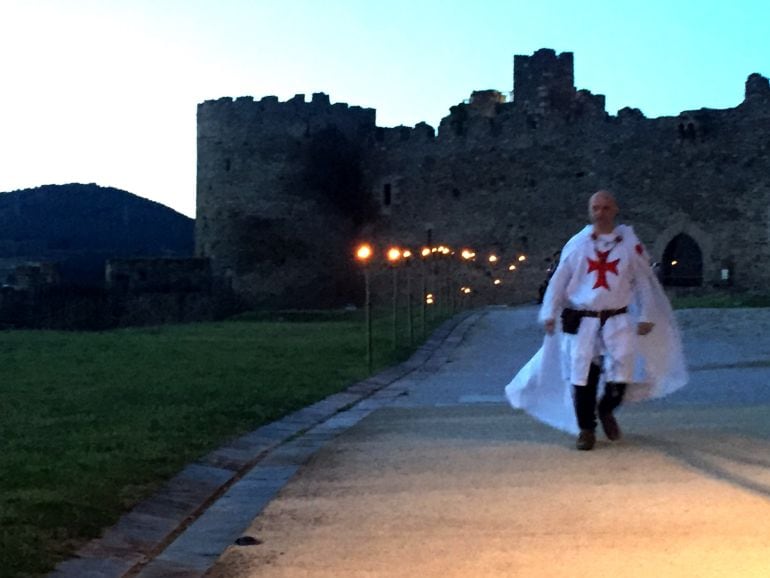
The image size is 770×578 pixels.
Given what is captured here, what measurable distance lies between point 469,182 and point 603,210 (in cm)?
2781

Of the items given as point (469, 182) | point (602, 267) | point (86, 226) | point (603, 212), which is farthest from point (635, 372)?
point (86, 226)

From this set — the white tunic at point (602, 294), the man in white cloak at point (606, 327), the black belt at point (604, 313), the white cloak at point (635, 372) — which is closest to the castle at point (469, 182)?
the white cloak at point (635, 372)

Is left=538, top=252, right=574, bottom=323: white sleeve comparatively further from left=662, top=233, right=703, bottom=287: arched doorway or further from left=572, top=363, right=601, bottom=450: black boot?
left=662, top=233, right=703, bottom=287: arched doorway

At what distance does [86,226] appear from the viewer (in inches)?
2386

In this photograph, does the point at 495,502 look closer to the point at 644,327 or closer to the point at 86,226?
the point at 644,327

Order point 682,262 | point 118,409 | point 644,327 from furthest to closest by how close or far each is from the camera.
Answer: point 682,262 < point 118,409 < point 644,327

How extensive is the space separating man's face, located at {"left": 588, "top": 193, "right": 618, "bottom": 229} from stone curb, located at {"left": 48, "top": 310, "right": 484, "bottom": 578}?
197 cm

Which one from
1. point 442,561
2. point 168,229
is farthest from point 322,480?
point 168,229

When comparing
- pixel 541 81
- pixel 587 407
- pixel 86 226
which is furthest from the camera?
pixel 86 226

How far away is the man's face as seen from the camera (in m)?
6.61

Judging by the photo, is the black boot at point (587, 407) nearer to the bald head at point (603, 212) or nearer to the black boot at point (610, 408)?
the black boot at point (610, 408)

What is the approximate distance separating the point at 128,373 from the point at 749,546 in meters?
8.38

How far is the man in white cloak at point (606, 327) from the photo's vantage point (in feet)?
21.2

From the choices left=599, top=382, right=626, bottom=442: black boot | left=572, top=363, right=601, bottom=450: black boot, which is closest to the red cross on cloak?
left=572, top=363, right=601, bottom=450: black boot
